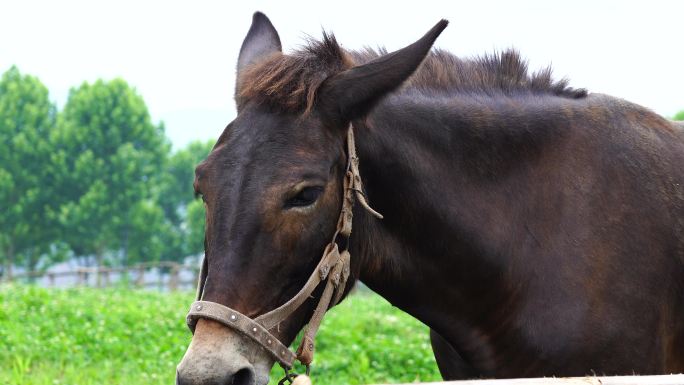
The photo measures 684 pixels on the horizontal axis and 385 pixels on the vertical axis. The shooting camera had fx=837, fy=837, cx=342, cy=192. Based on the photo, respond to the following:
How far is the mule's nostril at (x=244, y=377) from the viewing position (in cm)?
312

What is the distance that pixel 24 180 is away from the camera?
51.5 meters

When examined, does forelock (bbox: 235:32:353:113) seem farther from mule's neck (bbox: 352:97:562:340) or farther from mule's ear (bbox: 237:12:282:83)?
mule's ear (bbox: 237:12:282:83)

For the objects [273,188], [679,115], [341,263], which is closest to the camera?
[273,188]

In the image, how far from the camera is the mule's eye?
10.7ft

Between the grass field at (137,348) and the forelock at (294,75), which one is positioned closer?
the forelock at (294,75)

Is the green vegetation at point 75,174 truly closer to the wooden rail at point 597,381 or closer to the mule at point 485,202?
the mule at point 485,202

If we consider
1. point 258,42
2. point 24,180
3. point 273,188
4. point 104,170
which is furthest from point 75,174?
point 273,188

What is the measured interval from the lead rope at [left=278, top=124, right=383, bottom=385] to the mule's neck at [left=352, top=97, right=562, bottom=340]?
170mm

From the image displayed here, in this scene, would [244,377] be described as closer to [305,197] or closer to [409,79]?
[305,197]

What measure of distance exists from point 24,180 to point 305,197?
51952mm

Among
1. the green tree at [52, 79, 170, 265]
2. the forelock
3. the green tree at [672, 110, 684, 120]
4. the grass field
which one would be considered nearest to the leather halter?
the forelock

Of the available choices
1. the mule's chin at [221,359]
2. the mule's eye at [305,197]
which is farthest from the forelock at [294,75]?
the mule's chin at [221,359]

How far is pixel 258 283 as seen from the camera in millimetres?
3197

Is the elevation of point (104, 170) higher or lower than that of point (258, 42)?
lower
